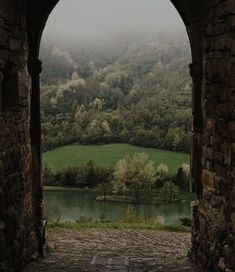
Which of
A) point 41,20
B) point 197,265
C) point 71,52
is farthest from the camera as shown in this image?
point 71,52

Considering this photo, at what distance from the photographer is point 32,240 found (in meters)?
6.22

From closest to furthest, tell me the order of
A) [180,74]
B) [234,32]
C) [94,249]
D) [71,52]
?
[234,32]
[94,249]
[180,74]
[71,52]

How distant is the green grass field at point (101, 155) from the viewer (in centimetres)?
2072

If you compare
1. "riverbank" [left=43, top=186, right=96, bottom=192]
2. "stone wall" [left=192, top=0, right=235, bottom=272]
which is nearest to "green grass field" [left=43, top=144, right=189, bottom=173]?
"riverbank" [left=43, top=186, right=96, bottom=192]

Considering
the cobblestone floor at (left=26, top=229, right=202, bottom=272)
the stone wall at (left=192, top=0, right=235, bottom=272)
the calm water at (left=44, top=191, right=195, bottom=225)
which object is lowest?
the calm water at (left=44, top=191, right=195, bottom=225)

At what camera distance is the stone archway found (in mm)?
4824

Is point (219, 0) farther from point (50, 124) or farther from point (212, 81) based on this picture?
point (50, 124)

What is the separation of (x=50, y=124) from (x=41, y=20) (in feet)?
52.5

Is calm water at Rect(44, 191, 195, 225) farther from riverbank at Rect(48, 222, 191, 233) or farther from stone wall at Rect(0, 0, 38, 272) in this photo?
stone wall at Rect(0, 0, 38, 272)

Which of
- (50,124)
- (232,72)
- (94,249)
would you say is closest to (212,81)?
(232,72)

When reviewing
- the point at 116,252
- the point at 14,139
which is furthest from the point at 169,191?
the point at 14,139

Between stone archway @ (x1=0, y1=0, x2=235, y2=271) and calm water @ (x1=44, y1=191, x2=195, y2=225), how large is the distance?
8088 millimetres

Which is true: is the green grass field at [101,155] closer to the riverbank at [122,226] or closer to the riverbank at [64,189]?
the riverbank at [64,189]

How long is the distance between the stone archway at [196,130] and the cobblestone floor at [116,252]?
325 millimetres
